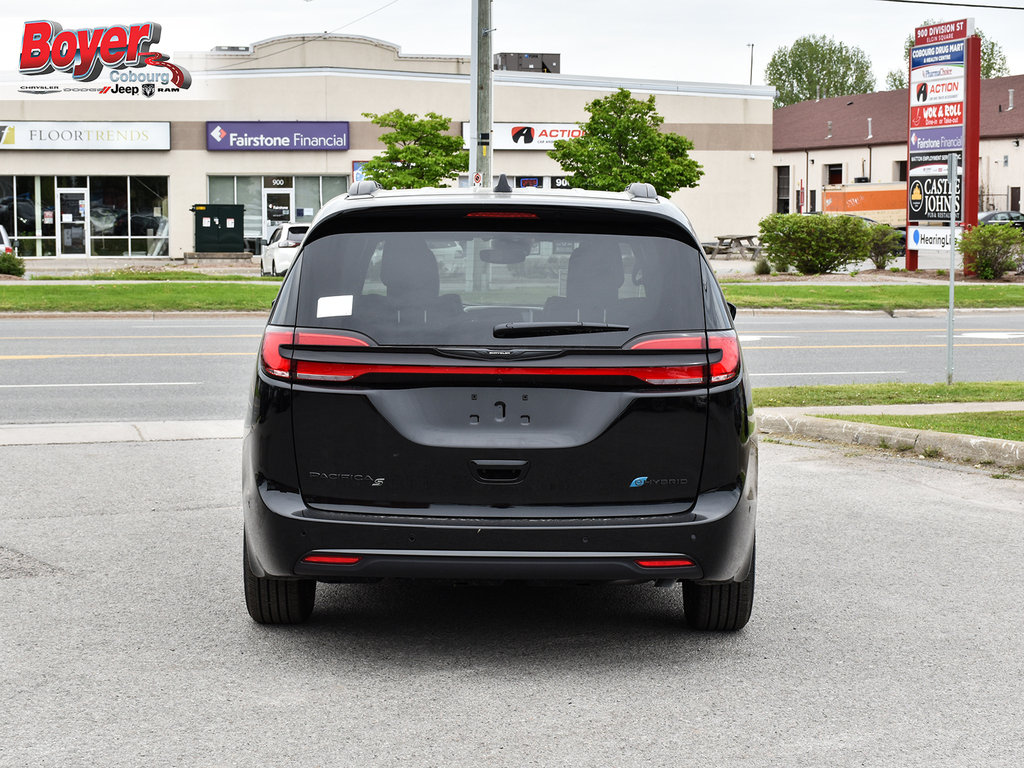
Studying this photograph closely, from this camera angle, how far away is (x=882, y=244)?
37.5 m

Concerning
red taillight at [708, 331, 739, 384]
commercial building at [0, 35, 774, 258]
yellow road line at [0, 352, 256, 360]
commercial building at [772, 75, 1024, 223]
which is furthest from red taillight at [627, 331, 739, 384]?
commercial building at [772, 75, 1024, 223]

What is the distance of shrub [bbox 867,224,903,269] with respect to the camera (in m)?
36.9

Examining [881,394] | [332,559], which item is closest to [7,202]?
[881,394]

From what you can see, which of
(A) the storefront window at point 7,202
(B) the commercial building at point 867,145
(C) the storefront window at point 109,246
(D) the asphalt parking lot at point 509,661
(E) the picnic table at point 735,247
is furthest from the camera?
(B) the commercial building at point 867,145

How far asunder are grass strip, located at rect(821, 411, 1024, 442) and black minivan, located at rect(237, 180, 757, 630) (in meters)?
5.48

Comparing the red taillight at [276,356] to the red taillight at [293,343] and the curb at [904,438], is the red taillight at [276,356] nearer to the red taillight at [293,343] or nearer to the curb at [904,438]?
the red taillight at [293,343]

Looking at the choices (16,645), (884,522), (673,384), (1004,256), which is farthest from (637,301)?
(1004,256)

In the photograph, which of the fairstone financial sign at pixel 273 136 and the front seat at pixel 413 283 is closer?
the front seat at pixel 413 283

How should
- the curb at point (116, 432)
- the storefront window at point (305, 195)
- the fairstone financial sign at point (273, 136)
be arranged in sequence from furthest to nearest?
the storefront window at point (305, 195) → the fairstone financial sign at point (273, 136) → the curb at point (116, 432)

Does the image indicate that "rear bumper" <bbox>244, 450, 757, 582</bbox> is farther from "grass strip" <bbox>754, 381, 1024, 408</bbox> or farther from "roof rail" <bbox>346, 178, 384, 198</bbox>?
"grass strip" <bbox>754, 381, 1024, 408</bbox>

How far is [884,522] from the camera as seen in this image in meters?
7.48

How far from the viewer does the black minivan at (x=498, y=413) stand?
15.2ft

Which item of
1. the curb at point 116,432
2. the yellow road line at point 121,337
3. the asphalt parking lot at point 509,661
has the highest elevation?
the yellow road line at point 121,337

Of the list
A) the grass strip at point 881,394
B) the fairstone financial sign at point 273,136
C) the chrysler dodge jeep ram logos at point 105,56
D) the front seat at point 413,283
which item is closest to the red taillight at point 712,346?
the front seat at point 413,283
